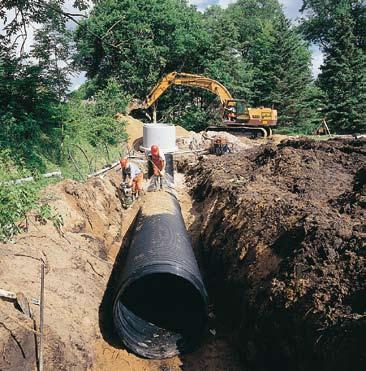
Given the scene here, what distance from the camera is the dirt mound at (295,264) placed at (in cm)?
416

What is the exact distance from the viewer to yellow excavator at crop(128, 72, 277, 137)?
834 inches

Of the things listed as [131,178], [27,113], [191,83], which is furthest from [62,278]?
[191,83]

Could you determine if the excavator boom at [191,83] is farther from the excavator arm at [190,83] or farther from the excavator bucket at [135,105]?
the excavator bucket at [135,105]

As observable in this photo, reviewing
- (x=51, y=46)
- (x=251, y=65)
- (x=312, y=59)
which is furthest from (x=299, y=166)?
(x=312, y=59)

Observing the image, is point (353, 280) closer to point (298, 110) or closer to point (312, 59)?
point (298, 110)

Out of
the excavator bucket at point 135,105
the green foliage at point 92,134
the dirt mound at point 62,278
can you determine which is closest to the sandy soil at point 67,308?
the dirt mound at point 62,278

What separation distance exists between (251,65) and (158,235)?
2795 centimetres

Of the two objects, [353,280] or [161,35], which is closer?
[353,280]

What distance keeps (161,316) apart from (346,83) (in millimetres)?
26030

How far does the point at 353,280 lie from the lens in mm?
4355

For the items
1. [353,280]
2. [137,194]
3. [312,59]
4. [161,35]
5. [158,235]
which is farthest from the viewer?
[312,59]

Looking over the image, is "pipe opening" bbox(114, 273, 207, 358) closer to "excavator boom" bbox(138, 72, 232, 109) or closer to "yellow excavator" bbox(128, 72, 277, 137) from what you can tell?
"yellow excavator" bbox(128, 72, 277, 137)

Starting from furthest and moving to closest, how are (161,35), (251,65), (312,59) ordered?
(312,59) → (251,65) → (161,35)

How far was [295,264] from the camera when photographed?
16.6 ft
